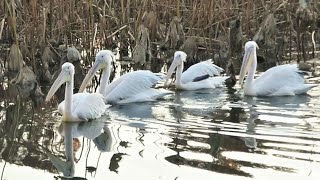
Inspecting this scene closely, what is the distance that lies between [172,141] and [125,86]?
267 centimetres

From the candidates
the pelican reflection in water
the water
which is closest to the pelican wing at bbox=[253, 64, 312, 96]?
the water

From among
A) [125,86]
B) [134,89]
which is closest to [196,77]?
[134,89]

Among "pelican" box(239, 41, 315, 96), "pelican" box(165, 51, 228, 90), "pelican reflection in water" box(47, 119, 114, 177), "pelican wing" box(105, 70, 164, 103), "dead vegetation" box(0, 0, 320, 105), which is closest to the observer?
"pelican reflection in water" box(47, 119, 114, 177)

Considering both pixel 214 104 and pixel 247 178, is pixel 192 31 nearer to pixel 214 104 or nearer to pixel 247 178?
pixel 214 104

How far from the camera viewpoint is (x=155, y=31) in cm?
1295

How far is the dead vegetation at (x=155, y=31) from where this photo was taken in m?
11.6

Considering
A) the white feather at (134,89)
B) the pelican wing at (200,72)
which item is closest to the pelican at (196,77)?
the pelican wing at (200,72)

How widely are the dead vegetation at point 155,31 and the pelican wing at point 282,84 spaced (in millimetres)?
1232

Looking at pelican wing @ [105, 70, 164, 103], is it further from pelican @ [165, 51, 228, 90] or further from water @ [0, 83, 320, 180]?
pelican @ [165, 51, 228, 90]

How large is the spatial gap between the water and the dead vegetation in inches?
86.2

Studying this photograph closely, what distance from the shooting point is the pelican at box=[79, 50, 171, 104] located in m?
9.78

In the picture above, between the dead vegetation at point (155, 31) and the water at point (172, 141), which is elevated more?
the dead vegetation at point (155, 31)

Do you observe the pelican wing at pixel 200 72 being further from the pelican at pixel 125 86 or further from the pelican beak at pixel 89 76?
the pelican beak at pixel 89 76

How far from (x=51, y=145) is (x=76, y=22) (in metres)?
5.31
